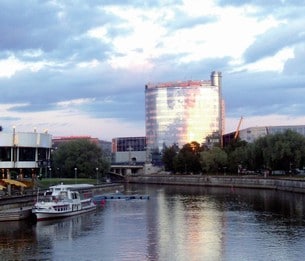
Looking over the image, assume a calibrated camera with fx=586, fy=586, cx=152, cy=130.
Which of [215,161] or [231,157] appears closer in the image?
[231,157]

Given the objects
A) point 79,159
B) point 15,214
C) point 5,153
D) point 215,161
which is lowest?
point 15,214

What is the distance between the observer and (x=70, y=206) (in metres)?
78.9

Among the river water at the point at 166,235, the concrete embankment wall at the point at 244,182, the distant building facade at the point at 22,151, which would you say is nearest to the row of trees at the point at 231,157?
the concrete embankment wall at the point at 244,182

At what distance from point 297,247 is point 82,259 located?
1872cm

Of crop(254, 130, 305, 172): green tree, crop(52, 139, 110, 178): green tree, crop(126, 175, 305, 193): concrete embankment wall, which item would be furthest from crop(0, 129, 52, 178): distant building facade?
crop(254, 130, 305, 172): green tree

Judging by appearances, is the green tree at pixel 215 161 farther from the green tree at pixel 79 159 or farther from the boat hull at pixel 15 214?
the boat hull at pixel 15 214

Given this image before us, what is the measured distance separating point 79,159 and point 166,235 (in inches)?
4269

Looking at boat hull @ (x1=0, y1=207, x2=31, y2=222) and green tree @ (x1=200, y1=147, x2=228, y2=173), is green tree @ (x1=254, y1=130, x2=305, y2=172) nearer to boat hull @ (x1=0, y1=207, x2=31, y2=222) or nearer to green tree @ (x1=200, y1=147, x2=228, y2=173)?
green tree @ (x1=200, y1=147, x2=228, y2=173)

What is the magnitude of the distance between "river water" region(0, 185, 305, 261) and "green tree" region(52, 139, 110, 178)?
78.2 m

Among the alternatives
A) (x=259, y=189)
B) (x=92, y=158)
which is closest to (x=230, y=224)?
(x=259, y=189)

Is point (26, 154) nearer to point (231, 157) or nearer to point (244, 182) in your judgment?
point (244, 182)

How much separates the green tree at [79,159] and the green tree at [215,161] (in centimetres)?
3572

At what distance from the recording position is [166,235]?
194ft

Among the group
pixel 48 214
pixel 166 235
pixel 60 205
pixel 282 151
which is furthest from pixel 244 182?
pixel 166 235
